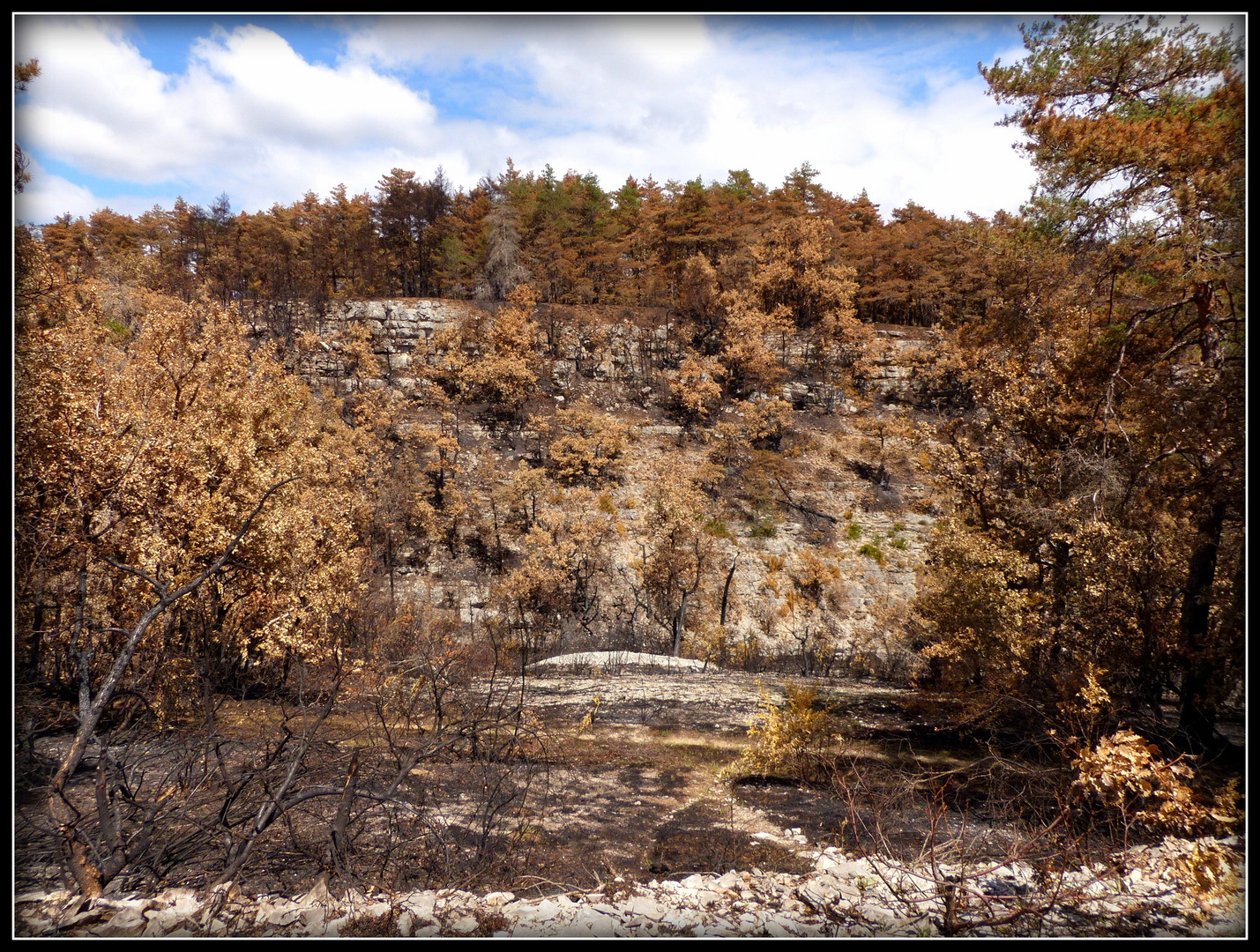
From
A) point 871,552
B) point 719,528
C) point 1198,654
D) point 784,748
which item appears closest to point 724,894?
point 784,748

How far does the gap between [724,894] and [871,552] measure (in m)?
29.4

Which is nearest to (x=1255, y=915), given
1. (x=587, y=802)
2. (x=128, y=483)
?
(x=587, y=802)

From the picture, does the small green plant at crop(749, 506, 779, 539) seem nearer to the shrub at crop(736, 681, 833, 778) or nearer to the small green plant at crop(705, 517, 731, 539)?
the small green plant at crop(705, 517, 731, 539)

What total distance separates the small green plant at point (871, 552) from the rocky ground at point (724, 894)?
25.0m

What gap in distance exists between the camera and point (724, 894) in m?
5.20

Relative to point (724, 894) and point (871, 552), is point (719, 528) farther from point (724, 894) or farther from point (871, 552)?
point (724, 894)

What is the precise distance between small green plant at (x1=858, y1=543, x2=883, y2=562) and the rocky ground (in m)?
25.0

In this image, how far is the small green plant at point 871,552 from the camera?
102 feet

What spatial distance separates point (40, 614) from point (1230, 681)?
18635 mm

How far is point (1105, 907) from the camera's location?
15.0 ft

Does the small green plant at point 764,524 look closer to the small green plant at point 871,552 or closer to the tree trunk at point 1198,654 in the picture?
the small green plant at point 871,552

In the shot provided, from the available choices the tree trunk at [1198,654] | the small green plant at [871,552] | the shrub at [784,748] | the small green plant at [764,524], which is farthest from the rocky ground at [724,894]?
the small green plant at [871,552]

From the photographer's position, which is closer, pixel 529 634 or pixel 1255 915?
pixel 1255 915

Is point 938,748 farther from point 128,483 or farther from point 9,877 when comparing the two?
point 128,483
